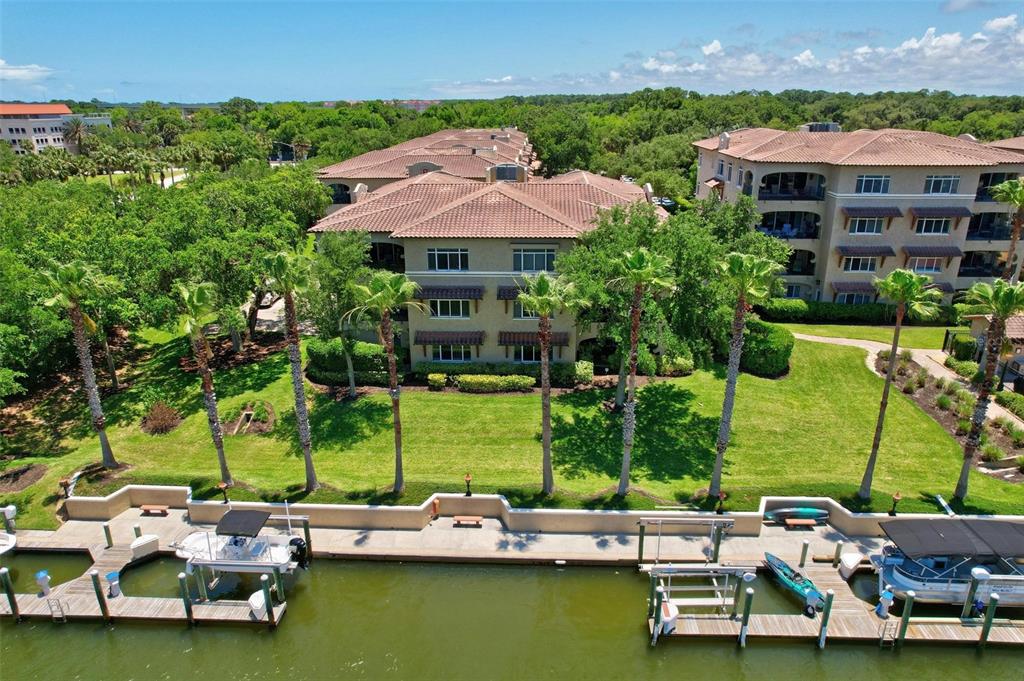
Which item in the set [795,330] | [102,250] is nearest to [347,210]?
[102,250]

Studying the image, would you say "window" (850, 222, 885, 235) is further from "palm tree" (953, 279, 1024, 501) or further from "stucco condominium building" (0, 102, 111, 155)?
"stucco condominium building" (0, 102, 111, 155)

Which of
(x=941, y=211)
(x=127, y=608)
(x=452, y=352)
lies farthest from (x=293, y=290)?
(x=941, y=211)

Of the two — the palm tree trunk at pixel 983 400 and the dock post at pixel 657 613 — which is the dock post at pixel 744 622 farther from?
the palm tree trunk at pixel 983 400

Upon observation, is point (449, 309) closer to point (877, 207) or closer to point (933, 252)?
point (877, 207)

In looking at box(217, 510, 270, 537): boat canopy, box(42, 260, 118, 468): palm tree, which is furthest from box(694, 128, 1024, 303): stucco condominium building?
box(42, 260, 118, 468): palm tree

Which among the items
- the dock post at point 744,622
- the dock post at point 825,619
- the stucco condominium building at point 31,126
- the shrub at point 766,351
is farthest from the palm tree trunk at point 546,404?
the stucco condominium building at point 31,126
